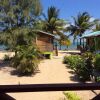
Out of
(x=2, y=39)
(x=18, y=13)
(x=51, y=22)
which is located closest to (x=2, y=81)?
(x=2, y=39)

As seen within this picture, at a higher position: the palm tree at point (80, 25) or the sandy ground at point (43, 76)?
the palm tree at point (80, 25)

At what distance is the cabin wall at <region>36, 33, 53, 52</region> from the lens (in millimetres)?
35172

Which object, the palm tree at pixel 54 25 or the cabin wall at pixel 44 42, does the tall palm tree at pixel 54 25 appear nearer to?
the palm tree at pixel 54 25

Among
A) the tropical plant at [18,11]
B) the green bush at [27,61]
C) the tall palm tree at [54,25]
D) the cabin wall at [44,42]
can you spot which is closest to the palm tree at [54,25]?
the tall palm tree at [54,25]

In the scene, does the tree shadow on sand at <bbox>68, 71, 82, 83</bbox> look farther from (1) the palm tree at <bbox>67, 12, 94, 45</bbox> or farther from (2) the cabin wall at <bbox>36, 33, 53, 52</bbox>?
(1) the palm tree at <bbox>67, 12, 94, 45</bbox>

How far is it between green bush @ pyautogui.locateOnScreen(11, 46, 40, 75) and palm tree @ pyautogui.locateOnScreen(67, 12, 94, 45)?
2732cm

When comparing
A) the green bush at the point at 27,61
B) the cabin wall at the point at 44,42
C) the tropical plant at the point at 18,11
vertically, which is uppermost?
the tropical plant at the point at 18,11

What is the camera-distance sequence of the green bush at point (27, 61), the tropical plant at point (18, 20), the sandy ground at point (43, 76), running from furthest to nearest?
1. the tropical plant at point (18, 20)
2. the green bush at point (27, 61)
3. the sandy ground at point (43, 76)

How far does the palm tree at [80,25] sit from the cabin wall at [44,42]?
1547cm

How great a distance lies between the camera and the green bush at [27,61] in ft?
77.4

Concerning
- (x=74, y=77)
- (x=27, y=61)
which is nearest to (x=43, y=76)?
(x=27, y=61)

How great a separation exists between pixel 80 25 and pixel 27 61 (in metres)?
29.1

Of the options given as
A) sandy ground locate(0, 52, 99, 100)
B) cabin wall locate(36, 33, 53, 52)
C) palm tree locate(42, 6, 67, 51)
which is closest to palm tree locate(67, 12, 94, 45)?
palm tree locate(42, 6, 67, 51)

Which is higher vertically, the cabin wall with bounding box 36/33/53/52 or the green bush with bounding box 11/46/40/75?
the cabin wall with bounding box 36/33/53/52
